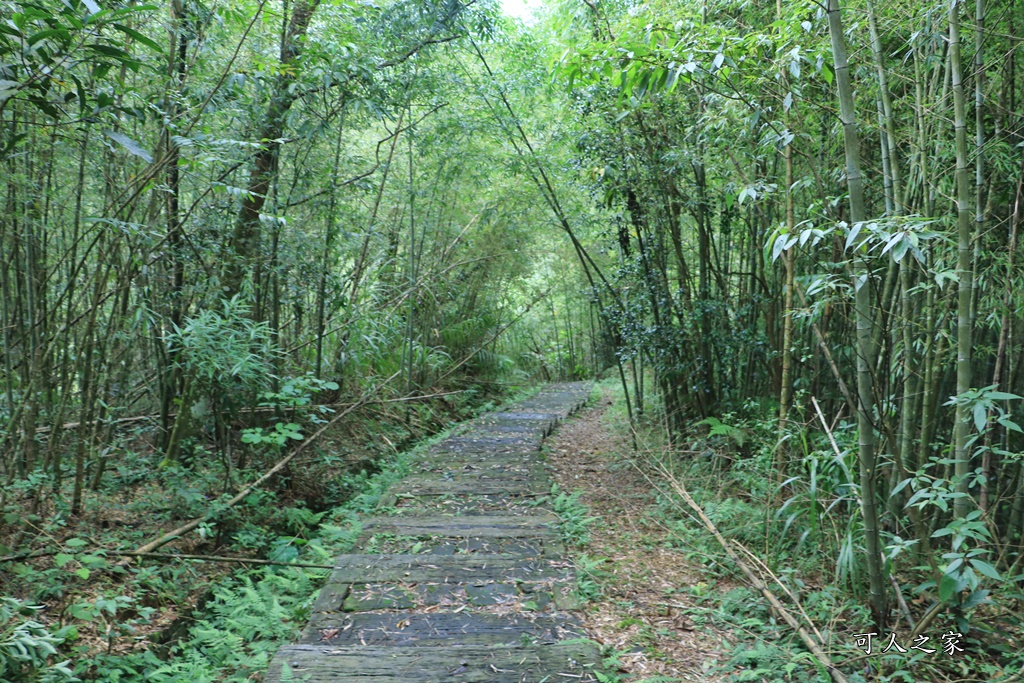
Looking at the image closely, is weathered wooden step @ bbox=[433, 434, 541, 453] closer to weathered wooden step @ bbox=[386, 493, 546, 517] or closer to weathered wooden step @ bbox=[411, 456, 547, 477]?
weathered wooden step @ bbox=[411, 456, 547, 477]

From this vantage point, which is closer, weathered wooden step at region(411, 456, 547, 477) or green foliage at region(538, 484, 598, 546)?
green foliage at region(538, 484, 598, 546)

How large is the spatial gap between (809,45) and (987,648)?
107 inches

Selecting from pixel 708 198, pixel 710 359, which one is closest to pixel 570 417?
pixel 710 359

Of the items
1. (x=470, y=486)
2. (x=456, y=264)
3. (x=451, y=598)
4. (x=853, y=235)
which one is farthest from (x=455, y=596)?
(x=456, y=264)

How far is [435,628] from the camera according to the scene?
2562mm

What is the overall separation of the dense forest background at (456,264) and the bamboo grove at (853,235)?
0.03m

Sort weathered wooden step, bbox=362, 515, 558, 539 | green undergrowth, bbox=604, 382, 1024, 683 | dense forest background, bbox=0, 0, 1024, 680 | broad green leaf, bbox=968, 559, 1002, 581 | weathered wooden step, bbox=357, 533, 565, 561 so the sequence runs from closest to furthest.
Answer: broad green leaf, bbox=968, 559, 1002, 581
green undergrowth, bbox=604, 382, 1024, 683
dense forest background, bbox=0, 0, 1024, 680
weathered wooden step, bbox=357, 533, 565, 561
weathered wooden step, bbox=362, 515, 558, 539

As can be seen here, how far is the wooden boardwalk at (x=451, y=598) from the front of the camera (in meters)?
2.23

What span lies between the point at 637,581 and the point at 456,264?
4301 mm

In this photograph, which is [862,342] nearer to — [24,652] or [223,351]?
[24,652]

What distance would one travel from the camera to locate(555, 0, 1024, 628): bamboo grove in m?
2.26

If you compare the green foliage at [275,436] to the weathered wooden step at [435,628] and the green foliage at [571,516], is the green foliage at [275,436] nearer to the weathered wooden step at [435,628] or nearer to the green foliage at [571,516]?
the weathered wooden step at [435,628]

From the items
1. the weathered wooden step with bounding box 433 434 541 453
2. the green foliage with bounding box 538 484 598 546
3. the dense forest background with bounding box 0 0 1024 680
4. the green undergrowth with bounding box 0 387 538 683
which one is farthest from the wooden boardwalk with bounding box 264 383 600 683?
the weathered wooden step with bounding box 433 434 541 453

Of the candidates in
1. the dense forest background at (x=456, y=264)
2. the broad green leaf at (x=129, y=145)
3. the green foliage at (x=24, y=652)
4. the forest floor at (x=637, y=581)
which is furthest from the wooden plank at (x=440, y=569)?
the broad green leaf at (x=129, y=145)
